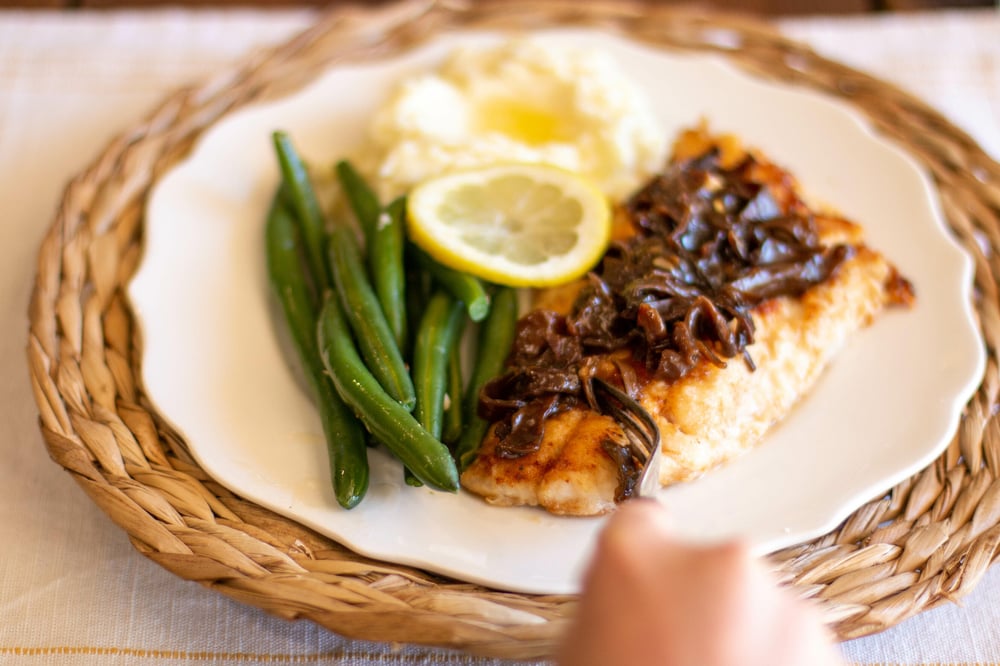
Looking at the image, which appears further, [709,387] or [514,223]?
[514,223]

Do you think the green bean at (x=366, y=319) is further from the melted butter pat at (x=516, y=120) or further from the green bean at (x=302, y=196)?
the melted butter pat at (x=516, y=120)

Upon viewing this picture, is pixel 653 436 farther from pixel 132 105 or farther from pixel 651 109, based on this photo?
pixel 132 105

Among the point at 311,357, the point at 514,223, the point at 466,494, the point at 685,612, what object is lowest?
the point at 466,494

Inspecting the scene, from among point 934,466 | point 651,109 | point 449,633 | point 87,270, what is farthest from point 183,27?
point 934,466

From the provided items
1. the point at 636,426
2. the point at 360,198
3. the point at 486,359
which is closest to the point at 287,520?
the point at 486,359

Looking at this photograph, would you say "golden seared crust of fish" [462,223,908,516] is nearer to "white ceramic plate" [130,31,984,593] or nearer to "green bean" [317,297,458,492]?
"white ceramic plate" [130,31,984,593]

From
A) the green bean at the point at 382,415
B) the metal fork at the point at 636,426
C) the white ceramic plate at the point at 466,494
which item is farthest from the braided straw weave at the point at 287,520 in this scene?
the metal fork at the point at 636,426

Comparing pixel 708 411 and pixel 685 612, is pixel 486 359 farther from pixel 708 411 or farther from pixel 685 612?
pixel 685 612
